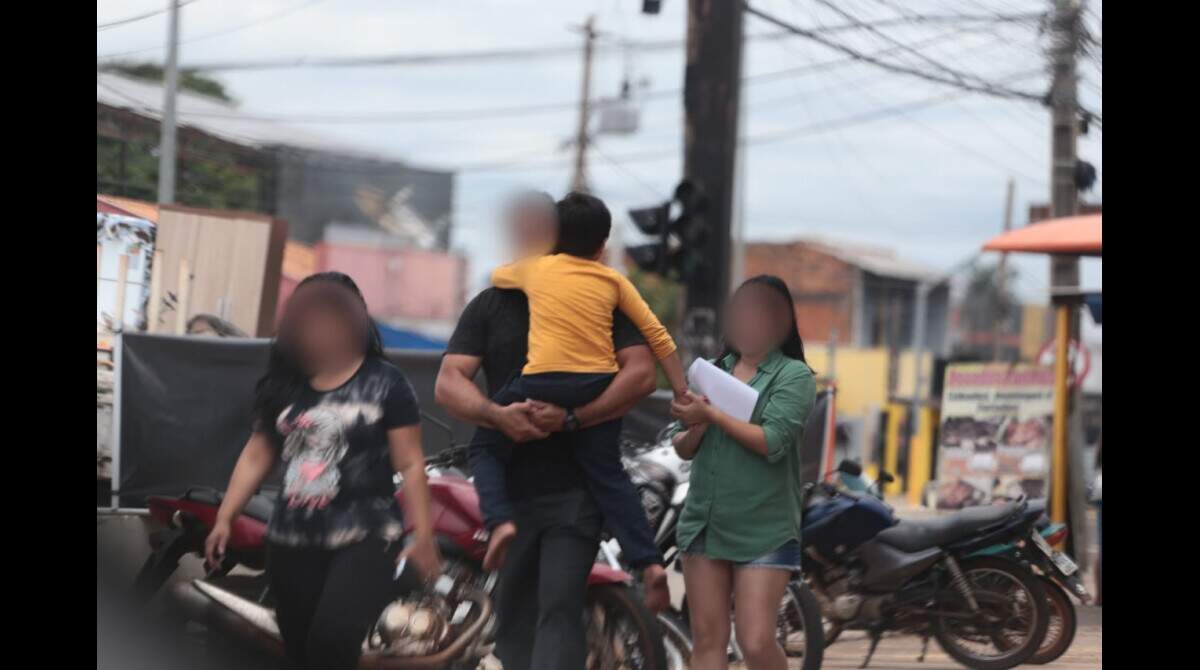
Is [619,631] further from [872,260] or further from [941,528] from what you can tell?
[872,260]

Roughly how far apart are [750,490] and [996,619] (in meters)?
2.79

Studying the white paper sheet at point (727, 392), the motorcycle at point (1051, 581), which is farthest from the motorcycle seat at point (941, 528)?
the white paper sheet at point (727, 392)

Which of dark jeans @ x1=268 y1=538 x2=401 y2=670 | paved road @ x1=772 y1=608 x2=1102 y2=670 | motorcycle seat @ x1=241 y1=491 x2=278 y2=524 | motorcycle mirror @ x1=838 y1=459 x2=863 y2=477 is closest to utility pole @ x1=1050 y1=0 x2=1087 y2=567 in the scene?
paved road @ x1=772 y1=608 x2=1102 y2=670

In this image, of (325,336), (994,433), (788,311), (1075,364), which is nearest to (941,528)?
(788,311)

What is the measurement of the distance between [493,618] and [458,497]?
48 centimetres

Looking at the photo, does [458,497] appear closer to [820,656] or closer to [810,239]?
[820,656]

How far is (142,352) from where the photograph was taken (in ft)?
22.8

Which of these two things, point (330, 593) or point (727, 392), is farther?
point (727, 392)

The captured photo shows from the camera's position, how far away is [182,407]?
7.03m

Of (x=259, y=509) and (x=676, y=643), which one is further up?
(x=259, y=509)

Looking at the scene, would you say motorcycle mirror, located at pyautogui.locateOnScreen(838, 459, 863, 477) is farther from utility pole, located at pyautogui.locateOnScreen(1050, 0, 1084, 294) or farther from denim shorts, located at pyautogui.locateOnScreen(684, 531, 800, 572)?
utility pole, located at pyautogui.locateOnScreen(1050, 0, 1084, 294)

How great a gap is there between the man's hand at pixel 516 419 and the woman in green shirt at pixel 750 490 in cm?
54
